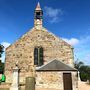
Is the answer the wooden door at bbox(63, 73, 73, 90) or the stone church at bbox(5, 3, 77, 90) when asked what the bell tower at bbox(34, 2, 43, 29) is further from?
the wooden door at bbox(63, 73, 73, 90)

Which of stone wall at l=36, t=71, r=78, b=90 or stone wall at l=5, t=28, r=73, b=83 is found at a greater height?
stone wall at l=5, t=28, r=73, b=83

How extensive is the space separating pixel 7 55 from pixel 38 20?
24.4 ft

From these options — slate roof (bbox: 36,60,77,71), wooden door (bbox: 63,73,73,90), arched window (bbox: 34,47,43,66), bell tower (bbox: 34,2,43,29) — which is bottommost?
wooden door (bbox: 63,73,73,90)

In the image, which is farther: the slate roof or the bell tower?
the bell tower

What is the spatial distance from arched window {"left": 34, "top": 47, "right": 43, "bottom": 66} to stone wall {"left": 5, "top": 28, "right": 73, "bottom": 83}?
0.45 metres

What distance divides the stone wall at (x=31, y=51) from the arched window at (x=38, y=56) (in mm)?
448

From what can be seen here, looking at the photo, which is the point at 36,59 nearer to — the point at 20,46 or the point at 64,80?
the point at 20,46

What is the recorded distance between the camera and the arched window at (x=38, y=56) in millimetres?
25750

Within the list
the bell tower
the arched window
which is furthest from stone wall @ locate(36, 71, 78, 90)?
the bell tower

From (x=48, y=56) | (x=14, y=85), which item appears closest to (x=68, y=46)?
(x=48, y=56)

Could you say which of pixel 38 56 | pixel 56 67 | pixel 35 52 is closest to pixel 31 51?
pixel 35 52

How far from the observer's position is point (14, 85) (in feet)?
58.9

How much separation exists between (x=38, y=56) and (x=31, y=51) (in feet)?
4.38

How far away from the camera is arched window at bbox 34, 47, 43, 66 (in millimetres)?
25750
